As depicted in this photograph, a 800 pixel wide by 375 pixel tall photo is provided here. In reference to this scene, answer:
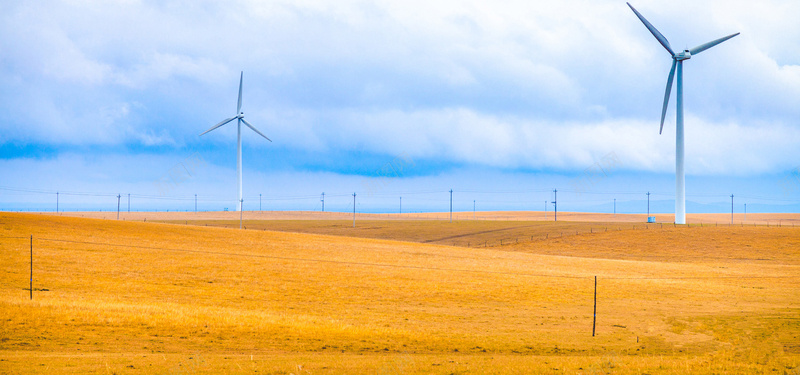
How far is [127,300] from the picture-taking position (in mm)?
29156

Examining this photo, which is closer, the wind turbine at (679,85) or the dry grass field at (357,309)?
the dry grass field at (357,309)

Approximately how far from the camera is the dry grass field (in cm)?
1834

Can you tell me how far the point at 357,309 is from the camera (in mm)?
30047

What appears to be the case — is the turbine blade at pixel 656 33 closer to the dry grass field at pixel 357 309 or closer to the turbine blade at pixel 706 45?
the turbine blade at pixel 706 45

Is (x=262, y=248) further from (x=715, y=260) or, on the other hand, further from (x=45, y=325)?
(x=715, y=260)

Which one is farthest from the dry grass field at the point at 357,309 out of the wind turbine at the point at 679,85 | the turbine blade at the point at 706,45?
the turbine blade at the point at 706,45

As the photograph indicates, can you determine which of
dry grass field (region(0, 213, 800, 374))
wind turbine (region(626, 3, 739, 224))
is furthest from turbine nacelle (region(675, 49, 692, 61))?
dry grass field (region(0, 213, 800, 374))

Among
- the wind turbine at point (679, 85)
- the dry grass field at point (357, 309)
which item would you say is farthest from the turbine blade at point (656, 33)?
the dry grass field at point (357, 309)

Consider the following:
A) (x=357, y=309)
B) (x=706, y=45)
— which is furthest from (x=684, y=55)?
(x=357, y=309)

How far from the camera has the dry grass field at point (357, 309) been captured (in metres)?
18.3

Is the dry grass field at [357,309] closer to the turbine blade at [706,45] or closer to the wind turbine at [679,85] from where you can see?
the wind turbine at [679,85]

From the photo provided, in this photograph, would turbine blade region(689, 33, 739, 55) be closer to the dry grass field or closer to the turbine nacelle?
the turbine nacelle

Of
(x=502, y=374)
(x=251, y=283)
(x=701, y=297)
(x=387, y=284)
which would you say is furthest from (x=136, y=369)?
(x=701, y=297)

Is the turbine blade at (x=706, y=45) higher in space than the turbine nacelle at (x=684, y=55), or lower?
higher
